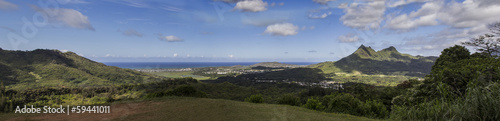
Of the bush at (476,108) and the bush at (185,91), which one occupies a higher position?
the bush at (476,108)

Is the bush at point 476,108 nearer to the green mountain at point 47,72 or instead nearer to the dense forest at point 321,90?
the dense forest at point 321,90

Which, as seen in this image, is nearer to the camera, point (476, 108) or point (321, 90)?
point (476, 108)

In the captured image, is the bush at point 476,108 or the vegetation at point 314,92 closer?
the bush at point 476,108

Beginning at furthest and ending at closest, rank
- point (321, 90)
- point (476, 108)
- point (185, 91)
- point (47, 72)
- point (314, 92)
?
point (47, 72) < point (321, 90) < point (314, 92) < point (185, 91) < point (476, 108)

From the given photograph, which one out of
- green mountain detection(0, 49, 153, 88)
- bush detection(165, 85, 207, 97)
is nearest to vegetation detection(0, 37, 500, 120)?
bush detection(165, 85, 207, 97)

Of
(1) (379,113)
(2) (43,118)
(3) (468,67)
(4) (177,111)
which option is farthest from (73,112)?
(3) (468,67)

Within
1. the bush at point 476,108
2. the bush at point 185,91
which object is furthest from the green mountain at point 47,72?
the bush at point 476,108

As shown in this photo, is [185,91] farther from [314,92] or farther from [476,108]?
[314,92]

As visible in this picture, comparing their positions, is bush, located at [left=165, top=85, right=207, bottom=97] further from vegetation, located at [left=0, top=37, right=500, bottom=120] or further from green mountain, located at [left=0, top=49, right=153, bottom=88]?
green mountain, located at [left=0, top=49, right=153, bottom=88]

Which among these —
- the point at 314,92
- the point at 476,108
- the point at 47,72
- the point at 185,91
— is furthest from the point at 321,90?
the point at 47,72
